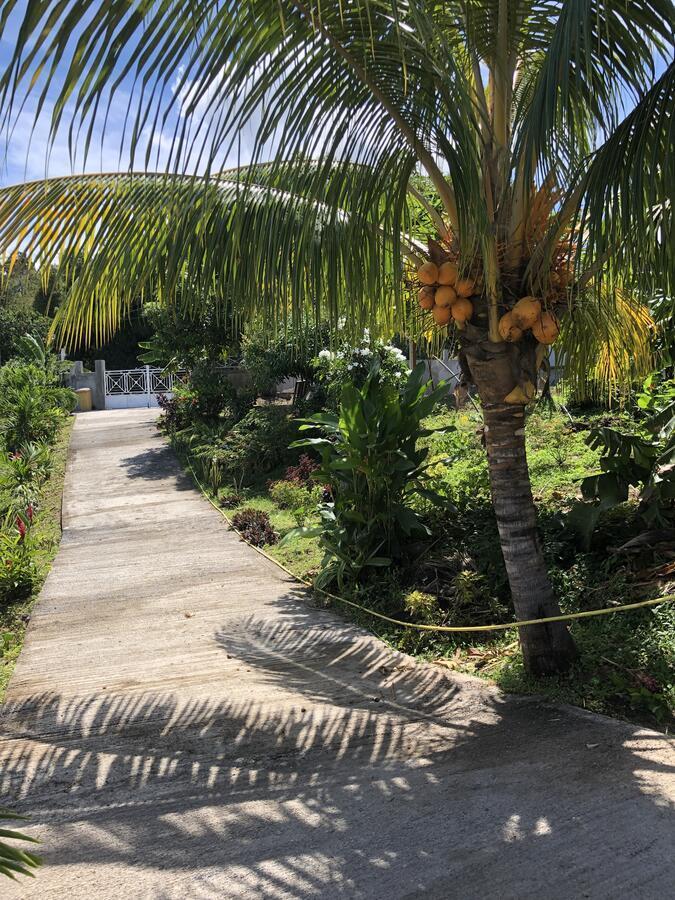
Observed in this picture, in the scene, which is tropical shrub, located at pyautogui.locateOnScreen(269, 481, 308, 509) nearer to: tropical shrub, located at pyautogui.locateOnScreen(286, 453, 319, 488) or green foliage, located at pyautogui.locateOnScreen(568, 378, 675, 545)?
tropical shrub, located at pyautogui.locateOnScreen(286, 453, 319, 488)

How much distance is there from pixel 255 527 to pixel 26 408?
27.9ft

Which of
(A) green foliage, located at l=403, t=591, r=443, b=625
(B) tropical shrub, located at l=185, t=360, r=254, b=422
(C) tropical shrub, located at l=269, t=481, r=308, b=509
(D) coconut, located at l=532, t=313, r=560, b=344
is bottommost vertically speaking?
(A) green foliage, located at l=403, t=591, r=443, b=625

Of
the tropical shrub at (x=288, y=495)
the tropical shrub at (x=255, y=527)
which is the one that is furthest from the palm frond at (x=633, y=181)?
the tropical shrub at (x=288, y=495)

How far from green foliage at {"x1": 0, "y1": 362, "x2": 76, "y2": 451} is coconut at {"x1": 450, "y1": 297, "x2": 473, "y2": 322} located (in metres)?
12.1

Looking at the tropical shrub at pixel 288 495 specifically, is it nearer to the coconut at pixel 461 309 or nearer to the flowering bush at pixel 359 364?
the flowering bush at pixel 359 364

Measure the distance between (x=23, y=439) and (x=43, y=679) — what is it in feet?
35.9

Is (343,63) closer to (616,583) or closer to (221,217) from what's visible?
(221,217)

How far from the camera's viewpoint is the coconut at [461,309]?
4.12 m

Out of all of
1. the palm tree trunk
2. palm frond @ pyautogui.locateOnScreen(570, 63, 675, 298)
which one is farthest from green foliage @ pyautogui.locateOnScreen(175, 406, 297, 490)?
palm frond @ pyautogui.locateOnScreen(570, 63, 675, 298)

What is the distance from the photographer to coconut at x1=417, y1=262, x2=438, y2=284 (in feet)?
13.6

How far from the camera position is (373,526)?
21.8ft

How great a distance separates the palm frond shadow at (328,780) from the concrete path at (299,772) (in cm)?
1

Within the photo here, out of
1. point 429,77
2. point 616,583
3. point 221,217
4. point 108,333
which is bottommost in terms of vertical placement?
point 616,583

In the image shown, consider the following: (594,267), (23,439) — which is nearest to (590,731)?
(594,267)
